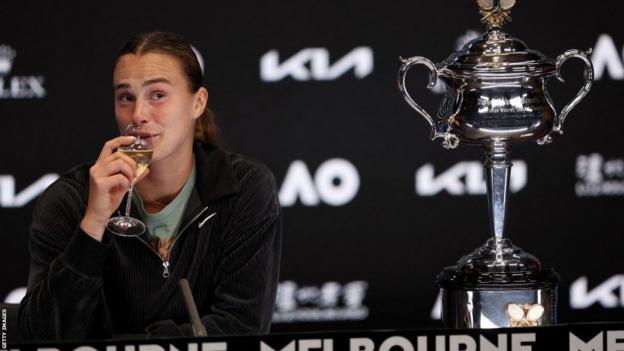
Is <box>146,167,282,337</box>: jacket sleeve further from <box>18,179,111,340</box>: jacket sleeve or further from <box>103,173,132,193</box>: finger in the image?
<box>103,173,132,193</box>: finger

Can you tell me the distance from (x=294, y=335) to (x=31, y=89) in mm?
2753

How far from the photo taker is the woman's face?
2.69m

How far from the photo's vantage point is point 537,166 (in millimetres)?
4715

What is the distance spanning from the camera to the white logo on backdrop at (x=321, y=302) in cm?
463

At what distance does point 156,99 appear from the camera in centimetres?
274

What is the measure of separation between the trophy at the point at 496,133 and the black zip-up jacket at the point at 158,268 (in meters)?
0.46

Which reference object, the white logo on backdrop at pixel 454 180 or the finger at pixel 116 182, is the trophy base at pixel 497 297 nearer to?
the finger at pixel 116 182

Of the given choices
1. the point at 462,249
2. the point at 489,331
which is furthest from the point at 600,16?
the point at 489,331

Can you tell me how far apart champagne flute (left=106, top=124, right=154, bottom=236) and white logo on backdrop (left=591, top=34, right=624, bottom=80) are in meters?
2.49

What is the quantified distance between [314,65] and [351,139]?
30 cm

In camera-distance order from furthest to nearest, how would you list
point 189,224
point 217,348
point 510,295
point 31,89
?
1. point 31,89
2. point 189,224
3. point 510,295
4. point 217,348

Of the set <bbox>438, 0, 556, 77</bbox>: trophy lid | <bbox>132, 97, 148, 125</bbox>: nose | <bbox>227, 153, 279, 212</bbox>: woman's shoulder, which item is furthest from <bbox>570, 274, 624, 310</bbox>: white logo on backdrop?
<bbox>132, 97, 148, 125</bbox>: nose

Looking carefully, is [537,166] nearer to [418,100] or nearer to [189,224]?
[418,100]

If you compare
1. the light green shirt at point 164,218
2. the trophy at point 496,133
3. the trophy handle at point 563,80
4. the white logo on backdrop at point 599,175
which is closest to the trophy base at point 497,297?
the trophy at point 496,133
